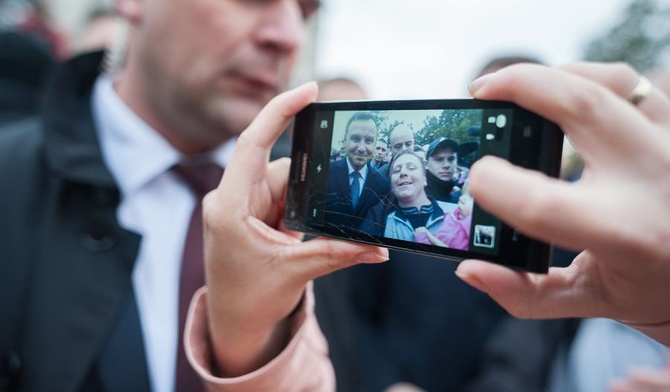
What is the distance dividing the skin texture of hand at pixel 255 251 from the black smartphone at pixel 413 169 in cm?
7

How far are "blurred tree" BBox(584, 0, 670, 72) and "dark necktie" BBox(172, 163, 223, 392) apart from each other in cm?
2149

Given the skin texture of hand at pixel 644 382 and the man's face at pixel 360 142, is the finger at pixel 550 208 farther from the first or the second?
the skin texture of hand at pixel 644 382

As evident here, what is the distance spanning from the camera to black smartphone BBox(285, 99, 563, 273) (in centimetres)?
76

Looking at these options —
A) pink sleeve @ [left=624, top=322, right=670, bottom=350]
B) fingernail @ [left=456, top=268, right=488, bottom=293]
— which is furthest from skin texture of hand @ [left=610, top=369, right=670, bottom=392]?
fingernail @ [left=456, top=268, right=488, bottom=293]

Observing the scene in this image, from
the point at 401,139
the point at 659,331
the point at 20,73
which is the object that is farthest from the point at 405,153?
the point at 20,73

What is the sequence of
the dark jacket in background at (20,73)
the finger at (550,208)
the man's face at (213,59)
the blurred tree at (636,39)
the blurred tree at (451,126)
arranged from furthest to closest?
1. the blurred tree at (636,39)
2. the dark jacket in background at (20,73)
3. the man's face at (213,59)
4. the blurred tree at (451,126)
5. the finger at (550,208)

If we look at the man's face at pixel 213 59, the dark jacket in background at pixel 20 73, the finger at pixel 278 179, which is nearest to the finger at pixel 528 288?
the finger at pixel 278 179

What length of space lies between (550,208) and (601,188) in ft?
0.25

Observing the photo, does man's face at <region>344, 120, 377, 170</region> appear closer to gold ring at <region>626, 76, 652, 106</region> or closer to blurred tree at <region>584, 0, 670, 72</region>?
gold ring at <region>626, 76, 652, 106</region>

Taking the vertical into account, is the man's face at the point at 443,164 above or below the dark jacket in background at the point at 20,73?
below

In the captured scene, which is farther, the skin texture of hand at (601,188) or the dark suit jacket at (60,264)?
the dark suit jacket at (60,264)

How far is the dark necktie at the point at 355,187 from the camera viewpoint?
0.96 meters

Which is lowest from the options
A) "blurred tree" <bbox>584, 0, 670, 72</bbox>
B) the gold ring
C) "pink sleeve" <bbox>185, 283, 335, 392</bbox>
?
"pink sleeve" <bbox>185, 283, 335, 392</bbox>

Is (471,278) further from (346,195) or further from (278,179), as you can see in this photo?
(278,179)
